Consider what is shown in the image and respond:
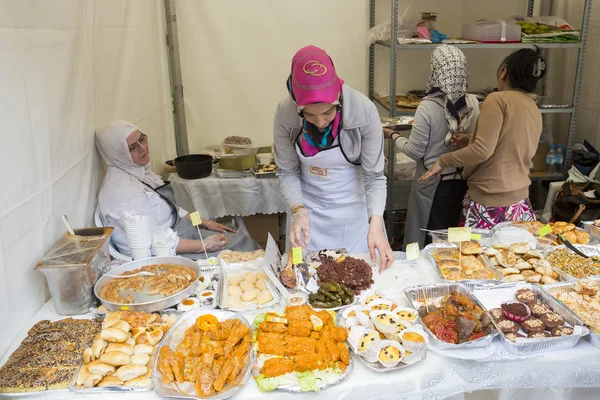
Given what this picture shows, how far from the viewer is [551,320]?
1.77 m

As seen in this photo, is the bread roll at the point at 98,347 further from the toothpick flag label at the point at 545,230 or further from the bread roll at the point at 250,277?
the toothpick flag label at the point at 545,230

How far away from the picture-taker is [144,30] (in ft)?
12.9

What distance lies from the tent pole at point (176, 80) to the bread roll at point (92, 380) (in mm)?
3623

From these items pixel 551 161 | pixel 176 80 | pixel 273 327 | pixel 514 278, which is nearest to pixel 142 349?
pixel 273 327

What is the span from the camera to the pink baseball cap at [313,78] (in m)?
2.02

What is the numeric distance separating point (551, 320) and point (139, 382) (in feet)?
4.88

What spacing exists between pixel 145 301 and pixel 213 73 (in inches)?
129

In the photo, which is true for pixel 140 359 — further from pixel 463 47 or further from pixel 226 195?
pixel 463 47

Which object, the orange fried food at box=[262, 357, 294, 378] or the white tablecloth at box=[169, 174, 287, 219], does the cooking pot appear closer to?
the white tablecloth at box=[169, 174, 287, 219]

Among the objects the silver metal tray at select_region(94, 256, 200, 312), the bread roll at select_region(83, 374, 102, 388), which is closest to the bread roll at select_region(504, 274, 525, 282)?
the silver metal tray at select_region(94, 256, 200, 312)

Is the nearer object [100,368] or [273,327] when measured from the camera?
[100,368]

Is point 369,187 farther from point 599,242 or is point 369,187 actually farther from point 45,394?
point 45,394

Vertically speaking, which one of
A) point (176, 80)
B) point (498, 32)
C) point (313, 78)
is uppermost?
point (498, 32)

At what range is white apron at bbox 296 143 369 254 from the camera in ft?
8.70
